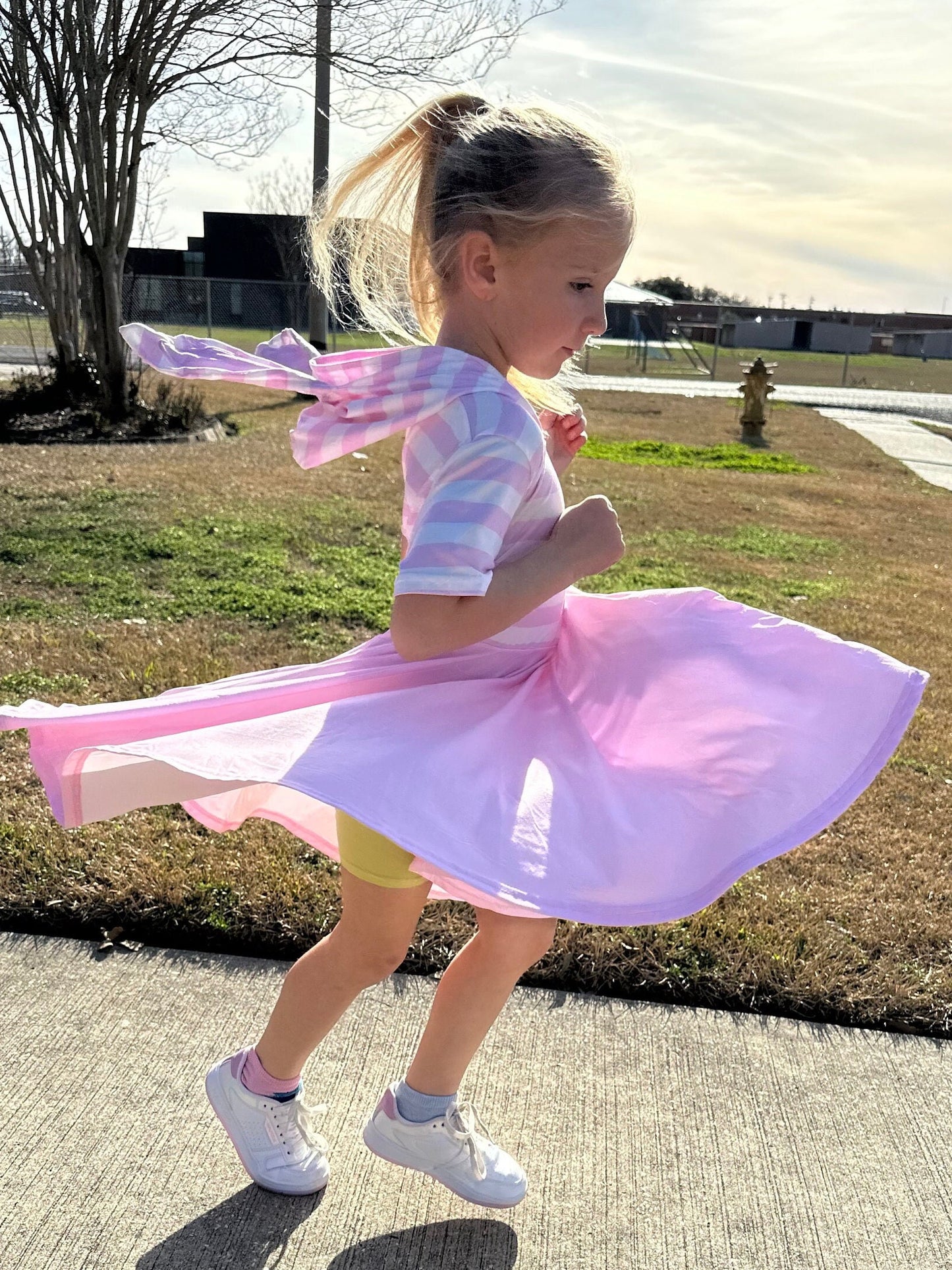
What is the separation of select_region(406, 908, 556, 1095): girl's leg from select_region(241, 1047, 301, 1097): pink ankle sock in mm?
202

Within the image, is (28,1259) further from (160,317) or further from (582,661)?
(160,317)

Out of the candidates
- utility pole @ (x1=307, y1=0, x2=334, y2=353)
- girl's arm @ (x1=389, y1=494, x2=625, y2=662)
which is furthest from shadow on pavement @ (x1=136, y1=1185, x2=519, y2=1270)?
utility pole @ (x1=307, y1=0, x2=334, y2=353)

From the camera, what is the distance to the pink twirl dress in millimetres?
1597

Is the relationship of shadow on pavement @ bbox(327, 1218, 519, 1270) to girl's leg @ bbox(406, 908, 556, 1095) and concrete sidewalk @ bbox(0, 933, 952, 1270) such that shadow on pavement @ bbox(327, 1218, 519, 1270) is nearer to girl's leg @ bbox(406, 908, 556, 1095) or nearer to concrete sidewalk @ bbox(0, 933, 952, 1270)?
concrete sidewalk @ bbox(0, 933, 952, 1270)

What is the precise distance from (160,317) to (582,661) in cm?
3539

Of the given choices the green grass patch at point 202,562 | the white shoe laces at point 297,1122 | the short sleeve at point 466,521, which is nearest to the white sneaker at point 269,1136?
the white shoe laces at point 297,1122

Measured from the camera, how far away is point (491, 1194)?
188 cm

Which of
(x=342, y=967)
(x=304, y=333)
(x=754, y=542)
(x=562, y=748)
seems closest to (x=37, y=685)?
(x=342, y=967)

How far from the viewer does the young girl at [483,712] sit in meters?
1.62

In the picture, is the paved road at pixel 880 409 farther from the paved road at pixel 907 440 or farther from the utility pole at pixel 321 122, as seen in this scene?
the utility pole at pixel 321 122

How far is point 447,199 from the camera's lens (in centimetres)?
185

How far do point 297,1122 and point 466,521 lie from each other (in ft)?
3.51

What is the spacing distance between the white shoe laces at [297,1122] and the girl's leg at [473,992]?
203 millimetres

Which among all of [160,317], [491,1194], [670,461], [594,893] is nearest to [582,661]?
[594,893]
